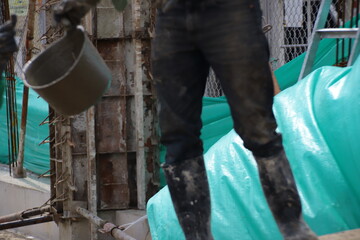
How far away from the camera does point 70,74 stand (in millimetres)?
3412

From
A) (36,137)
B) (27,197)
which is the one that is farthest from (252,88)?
(36,137)

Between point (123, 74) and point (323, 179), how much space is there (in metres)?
3.39

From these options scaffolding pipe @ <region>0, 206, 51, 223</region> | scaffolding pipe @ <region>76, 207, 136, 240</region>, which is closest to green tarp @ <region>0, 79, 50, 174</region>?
scaffolding pipe @ <region>0, 206, 51, 223</region>

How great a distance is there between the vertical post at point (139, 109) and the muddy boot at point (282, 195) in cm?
423

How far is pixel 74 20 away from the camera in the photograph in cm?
341

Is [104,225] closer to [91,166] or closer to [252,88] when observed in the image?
[91,166]

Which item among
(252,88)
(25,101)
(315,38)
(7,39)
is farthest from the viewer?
(25,101)

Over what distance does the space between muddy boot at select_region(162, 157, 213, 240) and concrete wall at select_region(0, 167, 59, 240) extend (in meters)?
5.59

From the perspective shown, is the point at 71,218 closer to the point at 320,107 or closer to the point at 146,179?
the point at 146,179

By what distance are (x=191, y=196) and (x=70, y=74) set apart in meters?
0.77

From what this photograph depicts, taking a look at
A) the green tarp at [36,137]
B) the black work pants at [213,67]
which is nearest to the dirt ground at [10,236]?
the green tarp at [36,137]

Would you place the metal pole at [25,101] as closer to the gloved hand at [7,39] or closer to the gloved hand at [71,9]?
the gloved hand at [7,39]

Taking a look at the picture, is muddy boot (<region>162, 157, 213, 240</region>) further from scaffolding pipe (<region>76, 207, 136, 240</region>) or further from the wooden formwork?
the wooden formwork

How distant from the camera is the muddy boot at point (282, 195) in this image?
329 cm
